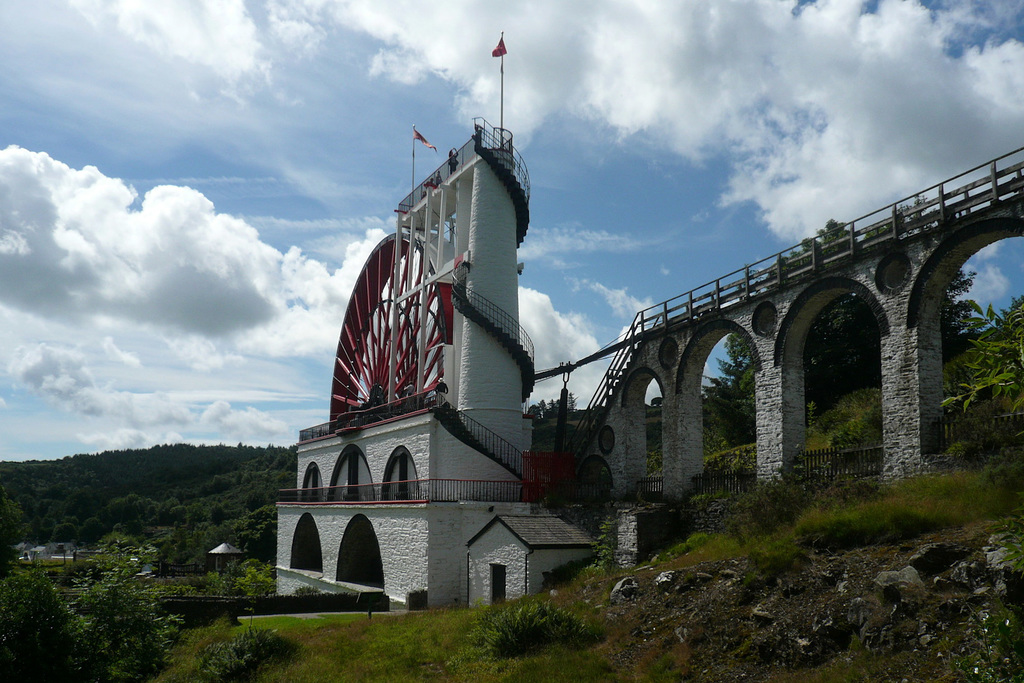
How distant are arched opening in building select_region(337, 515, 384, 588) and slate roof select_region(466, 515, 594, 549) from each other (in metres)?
7.77

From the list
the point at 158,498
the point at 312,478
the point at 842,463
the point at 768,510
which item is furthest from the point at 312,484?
the point at 158,498

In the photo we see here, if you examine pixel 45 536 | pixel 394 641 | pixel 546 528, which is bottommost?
pixel 45 536

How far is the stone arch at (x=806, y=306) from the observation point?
648 inches

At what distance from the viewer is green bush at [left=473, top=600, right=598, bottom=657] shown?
12477 mm

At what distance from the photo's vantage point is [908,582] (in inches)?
372

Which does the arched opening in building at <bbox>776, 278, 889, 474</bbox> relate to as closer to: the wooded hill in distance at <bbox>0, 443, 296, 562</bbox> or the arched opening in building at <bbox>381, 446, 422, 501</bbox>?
the arched opening in building at <bbox>381, 446, 422, 501</bbox>

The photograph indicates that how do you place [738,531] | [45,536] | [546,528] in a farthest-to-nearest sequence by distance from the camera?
[45,536], [546,528], [738,531]

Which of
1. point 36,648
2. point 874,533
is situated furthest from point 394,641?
point 874,533

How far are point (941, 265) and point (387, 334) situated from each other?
25036mm

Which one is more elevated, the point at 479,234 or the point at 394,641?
the point at 479,234

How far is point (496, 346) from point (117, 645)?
14.8 m

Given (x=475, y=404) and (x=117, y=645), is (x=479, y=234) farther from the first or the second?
(x=117, y=645)

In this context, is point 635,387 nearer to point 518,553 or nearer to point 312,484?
point 518,553

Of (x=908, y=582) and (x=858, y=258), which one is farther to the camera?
(x=858, y=258)
